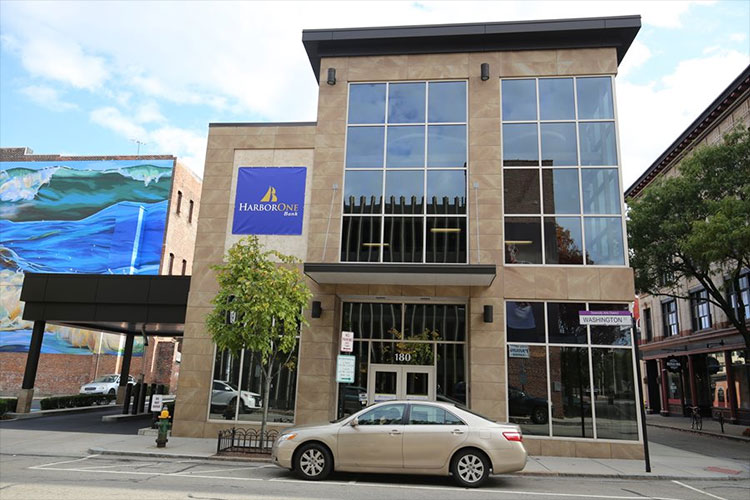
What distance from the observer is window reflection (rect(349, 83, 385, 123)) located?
18688mm

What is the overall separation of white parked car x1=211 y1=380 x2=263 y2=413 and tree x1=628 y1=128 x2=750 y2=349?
16336 millimetres

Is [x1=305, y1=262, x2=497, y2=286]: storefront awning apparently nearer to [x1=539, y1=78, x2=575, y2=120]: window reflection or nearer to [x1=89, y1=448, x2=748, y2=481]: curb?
[x1=89, y1=448, x2=748, y2=481]: curb

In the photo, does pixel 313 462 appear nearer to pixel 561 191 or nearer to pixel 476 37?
pixel 561 191

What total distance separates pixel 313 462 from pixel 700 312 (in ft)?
115

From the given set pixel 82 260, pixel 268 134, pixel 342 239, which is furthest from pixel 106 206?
pixel 342 239

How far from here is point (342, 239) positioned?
17.7m

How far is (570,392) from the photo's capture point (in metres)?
15.6

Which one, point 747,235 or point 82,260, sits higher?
point 82,260

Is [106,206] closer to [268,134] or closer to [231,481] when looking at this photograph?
[268,134]

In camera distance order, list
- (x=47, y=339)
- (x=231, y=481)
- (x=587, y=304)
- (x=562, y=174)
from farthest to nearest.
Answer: (x=47, y=339)
(x=562, y=174)
(x=587, y=304)
(x=231, y=481)

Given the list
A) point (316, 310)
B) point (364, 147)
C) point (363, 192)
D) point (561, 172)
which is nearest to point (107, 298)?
point (316, 310)

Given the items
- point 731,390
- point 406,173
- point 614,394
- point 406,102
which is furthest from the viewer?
point 731,390

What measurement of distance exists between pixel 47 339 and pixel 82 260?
649cm

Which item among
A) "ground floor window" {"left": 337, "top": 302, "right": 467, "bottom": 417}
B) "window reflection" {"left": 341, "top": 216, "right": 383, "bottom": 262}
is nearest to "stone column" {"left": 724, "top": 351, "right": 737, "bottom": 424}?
"ground floor window" {"left": 337, "top": 302, "right": 467, "bottom": 417}
